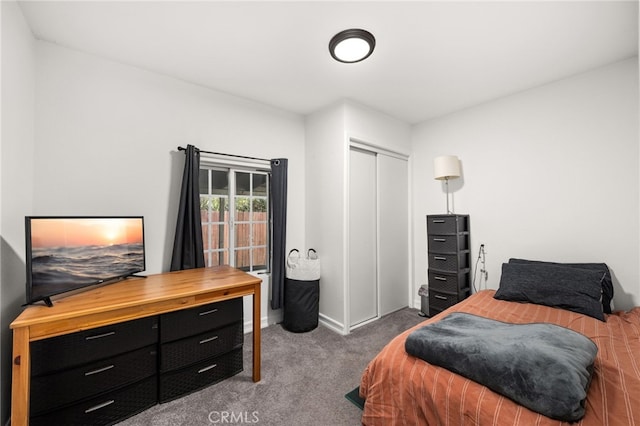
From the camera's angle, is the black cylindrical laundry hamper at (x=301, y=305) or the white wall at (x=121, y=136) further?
the black cylindrical laundry hamper at (x=301, y=305)

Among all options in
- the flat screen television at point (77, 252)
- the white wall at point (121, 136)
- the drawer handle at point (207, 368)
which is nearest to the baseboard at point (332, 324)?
the white wall at point (121, 136)

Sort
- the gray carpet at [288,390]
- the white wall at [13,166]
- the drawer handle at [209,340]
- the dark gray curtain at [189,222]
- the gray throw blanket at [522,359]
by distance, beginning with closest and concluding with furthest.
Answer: the gray throw blanket at [522,359] < the white wall at [13,166] < the gray carpet at [288,390] < the drawer handle at [209,340] < the dark gray curtain at [189,222]

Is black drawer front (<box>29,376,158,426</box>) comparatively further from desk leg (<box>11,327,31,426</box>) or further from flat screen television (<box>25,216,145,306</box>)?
flat screen television (<box>25,216,145,306</box>)

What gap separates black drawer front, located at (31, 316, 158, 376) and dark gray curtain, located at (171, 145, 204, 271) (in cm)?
72

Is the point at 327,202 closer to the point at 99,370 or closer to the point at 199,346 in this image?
the point at 199,346

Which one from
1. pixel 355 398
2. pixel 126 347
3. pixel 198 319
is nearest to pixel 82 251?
pixel 126 347

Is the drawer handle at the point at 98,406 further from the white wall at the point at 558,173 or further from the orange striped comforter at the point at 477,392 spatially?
the white wall at the point at 558,173

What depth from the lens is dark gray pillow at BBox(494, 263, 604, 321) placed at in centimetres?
198

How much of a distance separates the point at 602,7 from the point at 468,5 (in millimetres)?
867

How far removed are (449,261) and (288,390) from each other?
6.96 ft

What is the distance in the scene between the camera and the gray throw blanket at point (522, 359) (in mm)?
1000

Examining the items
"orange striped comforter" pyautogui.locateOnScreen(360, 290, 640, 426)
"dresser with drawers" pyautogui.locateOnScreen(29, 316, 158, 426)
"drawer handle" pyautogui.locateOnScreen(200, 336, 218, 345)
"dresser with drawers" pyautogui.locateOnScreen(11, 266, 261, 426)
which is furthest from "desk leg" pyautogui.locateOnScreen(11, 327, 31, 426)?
"orange striped comforter" pyautogui.locateOnScreen(360, 290, 640, 426)

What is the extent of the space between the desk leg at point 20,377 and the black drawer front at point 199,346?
609 millimetres

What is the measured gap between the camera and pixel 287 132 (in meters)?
3.23
